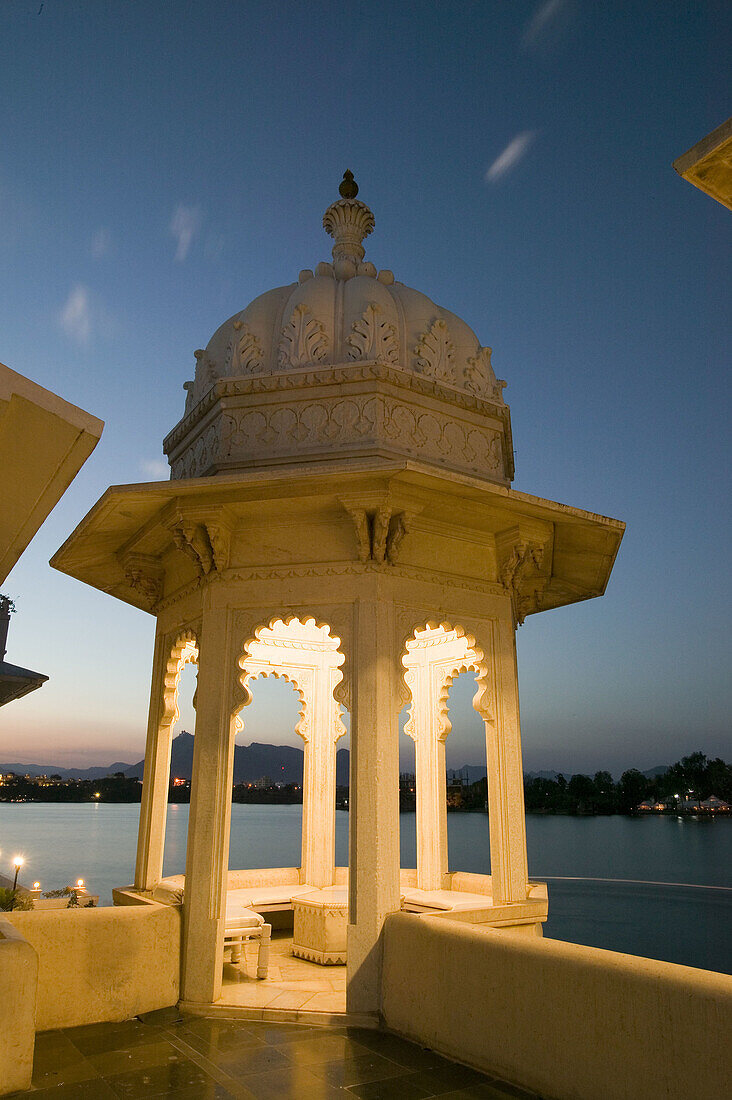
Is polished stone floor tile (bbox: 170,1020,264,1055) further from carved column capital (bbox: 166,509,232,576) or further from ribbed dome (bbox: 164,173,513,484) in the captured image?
ribbed dome (bbox: 164,173,513,484)

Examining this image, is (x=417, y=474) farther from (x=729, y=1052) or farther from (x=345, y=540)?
(x=729, y=1052)

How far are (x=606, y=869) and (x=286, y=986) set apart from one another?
28826mm

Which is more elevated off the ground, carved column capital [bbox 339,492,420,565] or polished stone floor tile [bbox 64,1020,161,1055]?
carved column capital [bbox 339,492,420,565]

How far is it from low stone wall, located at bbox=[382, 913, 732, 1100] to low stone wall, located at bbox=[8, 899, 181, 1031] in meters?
1.60

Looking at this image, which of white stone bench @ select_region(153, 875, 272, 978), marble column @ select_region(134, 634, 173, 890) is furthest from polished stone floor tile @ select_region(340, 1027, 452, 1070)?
marble column @ select_region(134, 634, 173, 890)

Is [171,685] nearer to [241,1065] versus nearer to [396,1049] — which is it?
[241,1065]

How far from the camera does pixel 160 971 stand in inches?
204

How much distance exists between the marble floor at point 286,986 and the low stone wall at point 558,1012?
72 cm

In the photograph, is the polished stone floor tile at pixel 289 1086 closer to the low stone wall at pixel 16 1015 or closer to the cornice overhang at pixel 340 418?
the low stone wall at pixel 16 1015

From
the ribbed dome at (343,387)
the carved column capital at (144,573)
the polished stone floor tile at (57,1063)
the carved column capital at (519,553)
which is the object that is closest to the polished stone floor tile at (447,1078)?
the polished stone floor tile at (57,1063)

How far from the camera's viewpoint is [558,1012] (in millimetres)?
3766

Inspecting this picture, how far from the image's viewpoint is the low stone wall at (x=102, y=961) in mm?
4773

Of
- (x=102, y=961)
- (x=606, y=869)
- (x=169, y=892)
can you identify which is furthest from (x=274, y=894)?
(x=606, y=869)

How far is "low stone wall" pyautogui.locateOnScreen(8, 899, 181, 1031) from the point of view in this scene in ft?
15.7
